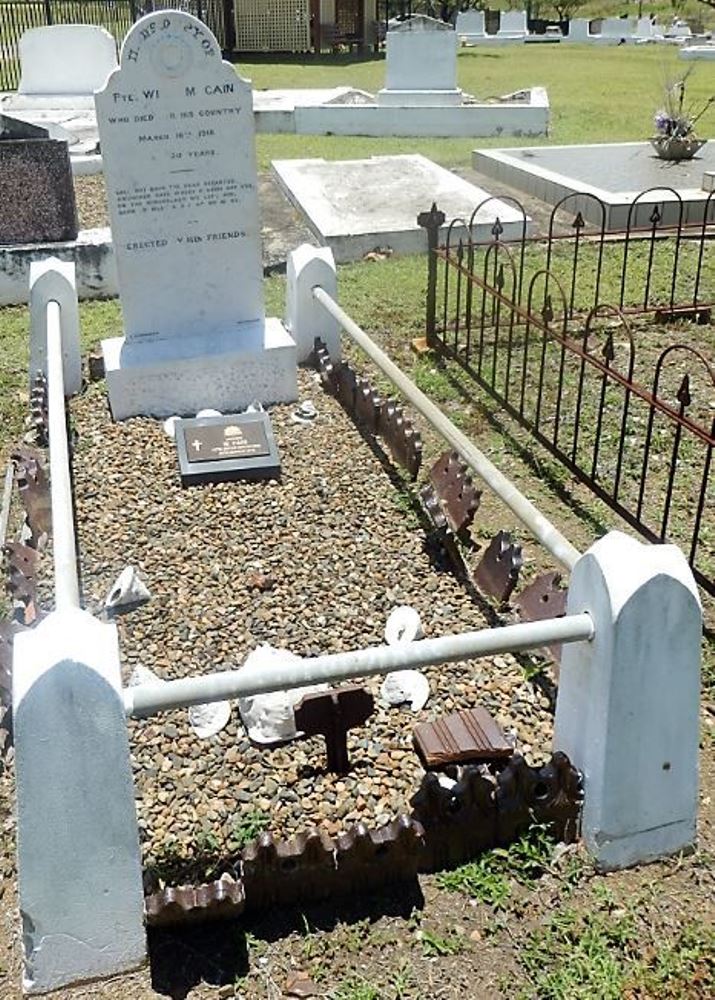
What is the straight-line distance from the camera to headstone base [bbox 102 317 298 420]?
227 inches

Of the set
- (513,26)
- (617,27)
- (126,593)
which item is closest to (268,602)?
(126,593)

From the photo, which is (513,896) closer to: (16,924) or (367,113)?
(16,924)

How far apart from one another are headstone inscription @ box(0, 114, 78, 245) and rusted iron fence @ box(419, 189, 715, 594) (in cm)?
321

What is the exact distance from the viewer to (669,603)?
A: 101 inches

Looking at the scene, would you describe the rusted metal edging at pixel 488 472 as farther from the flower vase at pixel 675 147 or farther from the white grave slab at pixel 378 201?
the flower vase at pixel 675 147

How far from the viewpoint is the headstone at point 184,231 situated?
5266mm

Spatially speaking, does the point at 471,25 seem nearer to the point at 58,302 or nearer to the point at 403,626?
the point at 58,302

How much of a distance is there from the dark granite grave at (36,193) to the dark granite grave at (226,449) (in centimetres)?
380

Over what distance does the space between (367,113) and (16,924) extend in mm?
15652

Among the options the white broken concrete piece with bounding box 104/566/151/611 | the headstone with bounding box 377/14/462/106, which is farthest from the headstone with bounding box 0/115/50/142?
the white broken concrete piece with bounding box 104/566/151/611

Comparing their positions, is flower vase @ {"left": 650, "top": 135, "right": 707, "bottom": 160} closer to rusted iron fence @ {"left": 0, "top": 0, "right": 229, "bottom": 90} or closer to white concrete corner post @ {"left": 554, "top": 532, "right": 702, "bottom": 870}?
white concrete corner post @ {"left": 554, "top": 532, "right": 702, "bottom": 870}

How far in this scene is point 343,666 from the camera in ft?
8.13

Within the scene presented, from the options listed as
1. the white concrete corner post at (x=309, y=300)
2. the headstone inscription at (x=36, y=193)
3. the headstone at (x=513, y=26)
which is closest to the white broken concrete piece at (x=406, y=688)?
the white concrete corner post at (x=309, y=300)

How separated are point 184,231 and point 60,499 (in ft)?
8.85
